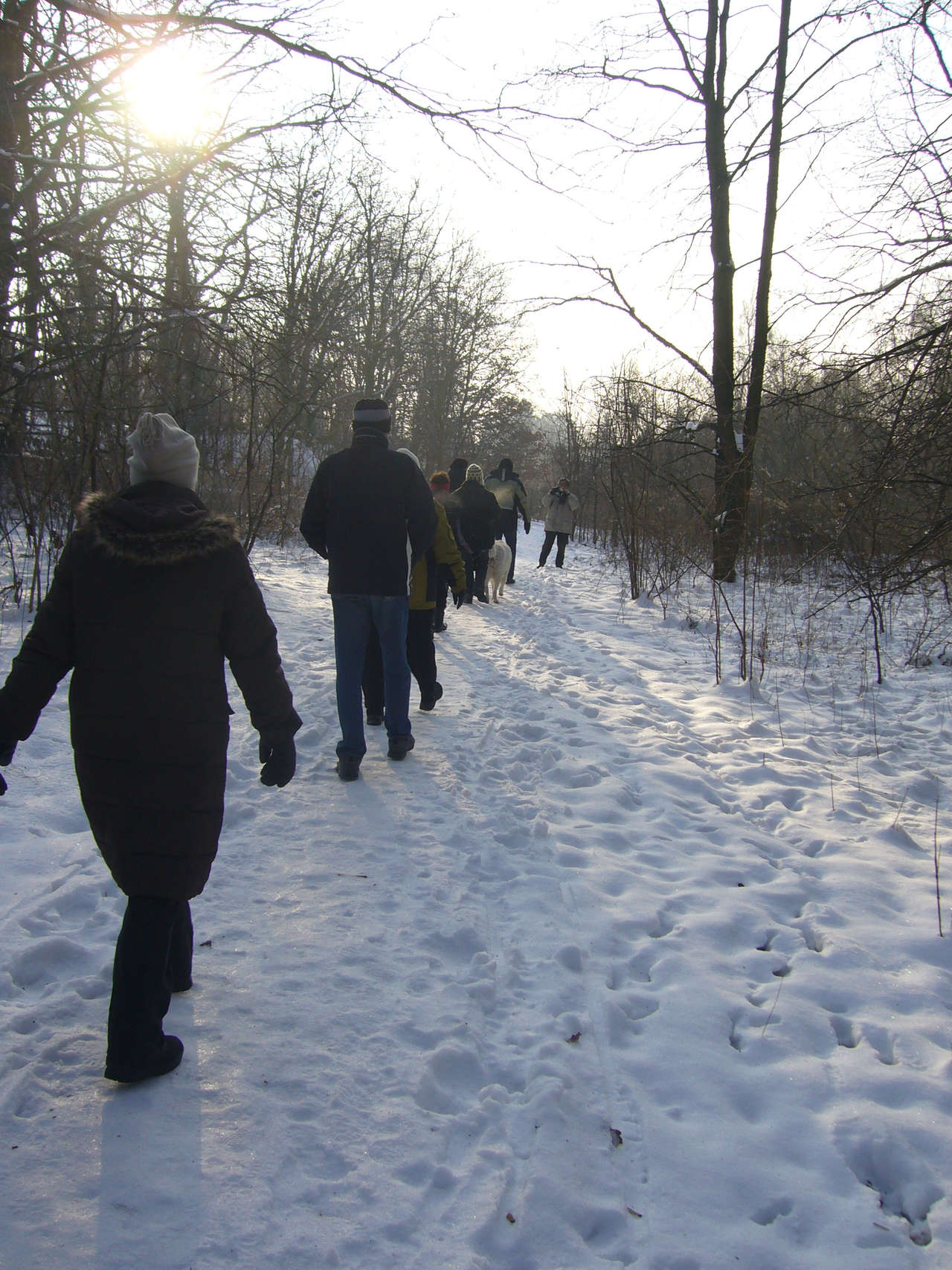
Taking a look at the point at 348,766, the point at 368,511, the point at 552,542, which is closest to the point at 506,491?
the point at 552,542

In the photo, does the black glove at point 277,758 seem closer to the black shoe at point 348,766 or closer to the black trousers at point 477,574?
the black shoe at point 348,766

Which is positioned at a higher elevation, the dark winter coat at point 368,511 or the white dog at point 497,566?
the dark winter coat at point 368,511

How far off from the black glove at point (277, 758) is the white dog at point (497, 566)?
9.15 meters

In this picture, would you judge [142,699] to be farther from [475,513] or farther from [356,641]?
[475,513]

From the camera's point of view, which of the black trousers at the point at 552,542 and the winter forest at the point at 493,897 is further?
the black trousers at the point at 552,542

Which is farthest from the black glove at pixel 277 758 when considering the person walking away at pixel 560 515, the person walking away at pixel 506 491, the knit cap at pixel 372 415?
the person walking away at pixel 560 515

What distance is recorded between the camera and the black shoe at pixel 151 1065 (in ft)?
7.08

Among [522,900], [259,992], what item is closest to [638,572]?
[522,900]

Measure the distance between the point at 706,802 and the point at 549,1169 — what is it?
290 cm

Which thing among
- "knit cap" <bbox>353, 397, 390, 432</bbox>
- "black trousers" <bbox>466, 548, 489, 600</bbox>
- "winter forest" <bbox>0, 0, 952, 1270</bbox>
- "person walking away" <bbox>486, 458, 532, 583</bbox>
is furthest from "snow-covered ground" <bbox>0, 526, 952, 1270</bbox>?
"person walking away" <bbox>486, 458, 532, 583</bbox>

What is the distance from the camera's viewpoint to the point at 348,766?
4.63m

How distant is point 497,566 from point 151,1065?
32.3 feet

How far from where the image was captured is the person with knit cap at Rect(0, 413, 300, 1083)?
211 cm

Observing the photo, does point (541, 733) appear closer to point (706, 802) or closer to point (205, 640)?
point (706, 802)
